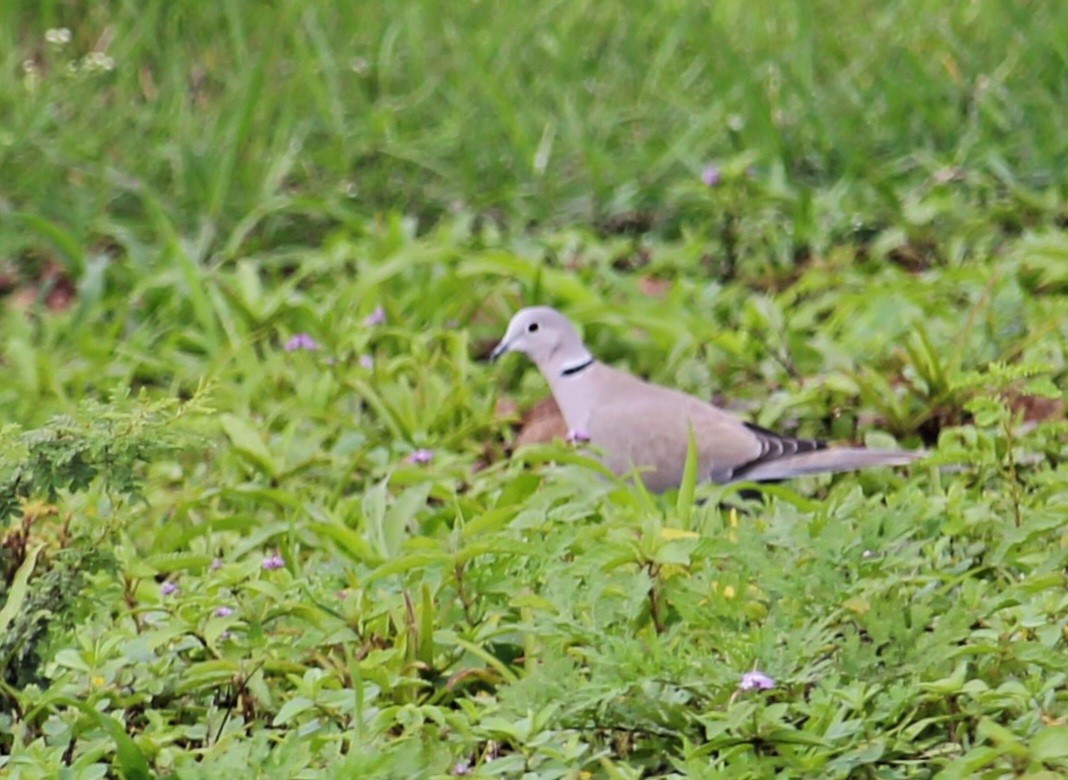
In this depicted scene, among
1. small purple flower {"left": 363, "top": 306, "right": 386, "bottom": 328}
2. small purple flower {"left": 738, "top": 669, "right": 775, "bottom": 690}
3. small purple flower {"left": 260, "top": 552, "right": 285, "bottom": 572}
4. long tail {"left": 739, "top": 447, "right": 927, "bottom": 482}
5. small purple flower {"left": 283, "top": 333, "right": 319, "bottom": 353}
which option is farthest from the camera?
small purple flower {"left": 363, "top": 306, "right": 386, "bottom": 328}

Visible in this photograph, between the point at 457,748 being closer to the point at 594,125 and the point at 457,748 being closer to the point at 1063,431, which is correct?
the point at 1063,431

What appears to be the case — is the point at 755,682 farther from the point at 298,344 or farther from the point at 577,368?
the point at 298,344

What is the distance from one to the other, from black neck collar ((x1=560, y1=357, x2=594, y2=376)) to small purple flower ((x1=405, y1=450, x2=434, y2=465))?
1.37 ft

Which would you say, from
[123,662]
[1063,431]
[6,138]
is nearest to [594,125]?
[6,138]

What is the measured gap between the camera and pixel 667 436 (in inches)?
175

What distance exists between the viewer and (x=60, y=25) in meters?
7.38

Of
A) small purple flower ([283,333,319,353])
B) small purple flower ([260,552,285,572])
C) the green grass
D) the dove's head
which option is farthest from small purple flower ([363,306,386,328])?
small purple flower ([260,552,285,572])

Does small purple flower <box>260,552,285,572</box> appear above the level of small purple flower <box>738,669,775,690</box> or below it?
below

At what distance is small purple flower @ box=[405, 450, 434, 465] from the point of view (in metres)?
4.61

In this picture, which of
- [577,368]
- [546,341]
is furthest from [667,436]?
→ [546,341]

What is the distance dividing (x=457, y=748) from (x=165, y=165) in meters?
4.34

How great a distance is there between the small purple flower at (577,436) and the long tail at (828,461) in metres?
0.41

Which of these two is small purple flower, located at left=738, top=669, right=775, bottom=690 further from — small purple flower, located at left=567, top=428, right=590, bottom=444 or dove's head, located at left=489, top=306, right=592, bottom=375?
dove's head, located at left=489, top=306, right=592, bottom=375

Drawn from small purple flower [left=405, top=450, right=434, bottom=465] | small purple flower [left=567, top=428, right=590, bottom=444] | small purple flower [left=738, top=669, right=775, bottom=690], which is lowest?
small purple flower [left=405, top=450, right=434, bottom=465]
